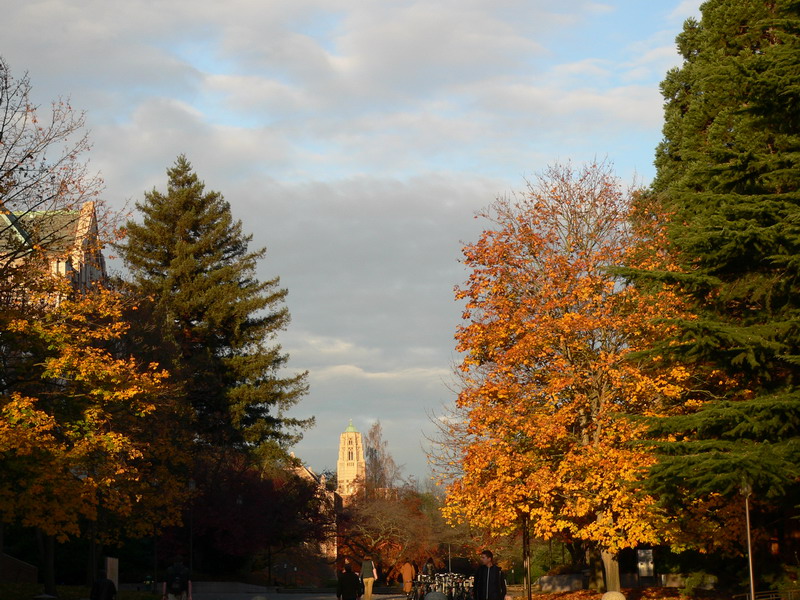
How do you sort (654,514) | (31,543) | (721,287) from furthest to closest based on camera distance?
(31,543)
(654,514)
(721,287)

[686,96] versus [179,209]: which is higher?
[179,209]

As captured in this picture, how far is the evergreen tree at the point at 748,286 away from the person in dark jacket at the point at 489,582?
13.5 ft

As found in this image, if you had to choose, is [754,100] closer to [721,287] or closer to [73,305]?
[721,287]

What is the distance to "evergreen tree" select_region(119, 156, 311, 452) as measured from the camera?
188ft

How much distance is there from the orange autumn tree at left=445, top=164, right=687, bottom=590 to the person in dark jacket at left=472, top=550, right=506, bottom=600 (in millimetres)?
9226

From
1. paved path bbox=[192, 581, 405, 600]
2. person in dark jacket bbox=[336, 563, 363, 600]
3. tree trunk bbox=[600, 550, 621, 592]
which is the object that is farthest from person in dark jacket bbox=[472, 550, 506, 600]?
paved path bbox=[192, 581, 405, 600]

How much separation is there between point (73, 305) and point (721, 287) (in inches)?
606

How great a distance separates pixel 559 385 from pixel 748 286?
26.2ft

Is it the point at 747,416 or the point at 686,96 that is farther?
the point at 686,96

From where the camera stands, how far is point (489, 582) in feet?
53.7

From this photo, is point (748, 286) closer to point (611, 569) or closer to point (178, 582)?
point (611, 569)

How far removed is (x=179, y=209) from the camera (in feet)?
208

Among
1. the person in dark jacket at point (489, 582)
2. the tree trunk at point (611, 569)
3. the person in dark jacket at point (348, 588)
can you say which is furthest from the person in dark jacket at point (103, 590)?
the tree trunk at point (611, 569)

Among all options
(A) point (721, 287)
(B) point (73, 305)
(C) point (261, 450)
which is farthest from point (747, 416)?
(C) point (261, 450)
